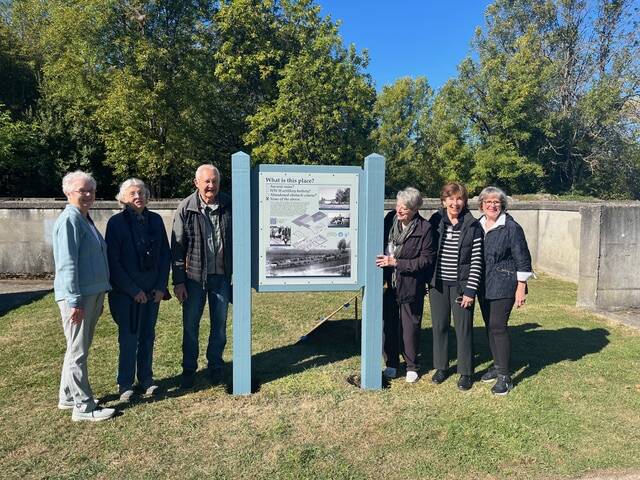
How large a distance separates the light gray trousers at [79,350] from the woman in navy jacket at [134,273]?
0.84 feet

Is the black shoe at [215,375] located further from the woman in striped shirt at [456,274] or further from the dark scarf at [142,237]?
the woman in striped shirt at [456,274]

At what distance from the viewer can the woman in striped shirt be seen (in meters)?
4.50

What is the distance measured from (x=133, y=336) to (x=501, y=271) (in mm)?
3282

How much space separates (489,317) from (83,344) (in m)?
3.53

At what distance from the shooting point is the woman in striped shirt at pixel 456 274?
450cm

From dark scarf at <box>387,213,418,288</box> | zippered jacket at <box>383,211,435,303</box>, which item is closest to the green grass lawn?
zippered jacket at <box>383,211,435,303</box>

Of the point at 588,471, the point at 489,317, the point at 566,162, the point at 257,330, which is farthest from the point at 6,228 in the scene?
the point at 566,162

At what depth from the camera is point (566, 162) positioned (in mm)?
33688

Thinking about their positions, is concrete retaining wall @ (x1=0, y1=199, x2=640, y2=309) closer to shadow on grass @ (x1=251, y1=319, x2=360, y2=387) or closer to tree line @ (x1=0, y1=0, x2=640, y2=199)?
shadow on grass @ (x1=251, y1=319, x2=360, y2=387)

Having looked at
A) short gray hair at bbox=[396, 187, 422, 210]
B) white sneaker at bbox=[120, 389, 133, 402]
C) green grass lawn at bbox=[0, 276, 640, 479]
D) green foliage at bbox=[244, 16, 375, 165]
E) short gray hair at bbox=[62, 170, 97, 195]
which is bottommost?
green grass lawn at bbox=[0, 276, 640, 479]

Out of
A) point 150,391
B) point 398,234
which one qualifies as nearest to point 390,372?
point 398,234

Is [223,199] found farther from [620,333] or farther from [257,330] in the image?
[620,333]

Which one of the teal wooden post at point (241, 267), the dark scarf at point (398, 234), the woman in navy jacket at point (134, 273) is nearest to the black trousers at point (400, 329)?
the dark scarf at point (398, 234)

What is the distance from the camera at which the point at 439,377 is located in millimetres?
4773
